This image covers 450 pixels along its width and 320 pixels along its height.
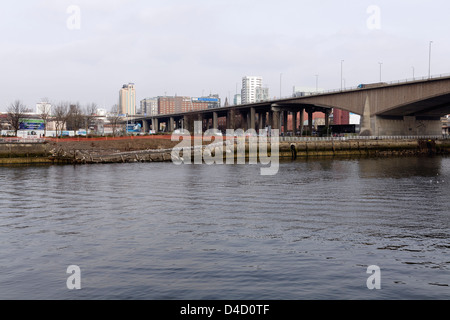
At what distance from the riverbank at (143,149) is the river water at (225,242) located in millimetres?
33333

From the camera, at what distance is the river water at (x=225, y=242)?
1578 cm

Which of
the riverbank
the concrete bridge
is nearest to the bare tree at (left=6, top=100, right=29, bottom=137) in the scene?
the riverbank

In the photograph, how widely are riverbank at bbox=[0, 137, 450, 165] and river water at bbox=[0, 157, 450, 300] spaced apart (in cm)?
3333

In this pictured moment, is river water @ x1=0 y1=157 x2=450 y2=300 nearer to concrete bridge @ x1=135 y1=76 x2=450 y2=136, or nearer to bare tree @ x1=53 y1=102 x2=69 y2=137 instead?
concrete bridge @ x1=135 y1=76 x2=450 y2=136

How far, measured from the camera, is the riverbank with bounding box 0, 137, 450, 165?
236ft

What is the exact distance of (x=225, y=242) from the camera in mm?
21359

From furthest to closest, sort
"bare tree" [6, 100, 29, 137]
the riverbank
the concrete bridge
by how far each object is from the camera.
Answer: "bare tree" [6, 100, 29, 137]
the concrete bridge
the riverbank

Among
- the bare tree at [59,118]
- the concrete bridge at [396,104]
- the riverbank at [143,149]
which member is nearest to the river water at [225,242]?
→ the riverbank at [143,149]

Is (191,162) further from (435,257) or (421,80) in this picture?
(435,257)

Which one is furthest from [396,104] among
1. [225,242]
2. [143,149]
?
[225,242]

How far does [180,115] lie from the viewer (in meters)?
186

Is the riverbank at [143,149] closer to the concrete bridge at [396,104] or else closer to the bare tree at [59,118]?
the concrete bridge at [396,104]
